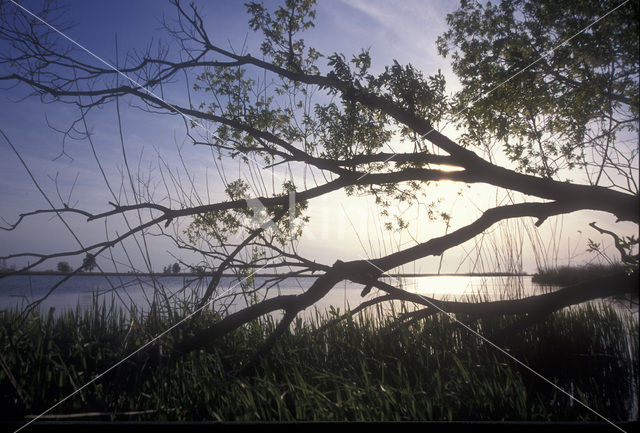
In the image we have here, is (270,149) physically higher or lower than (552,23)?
lower

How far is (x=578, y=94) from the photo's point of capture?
5.31 ft

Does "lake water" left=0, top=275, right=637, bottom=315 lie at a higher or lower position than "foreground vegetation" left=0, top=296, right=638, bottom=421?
higher

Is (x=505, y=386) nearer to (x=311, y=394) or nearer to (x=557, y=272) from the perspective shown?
(x=557, y=272)

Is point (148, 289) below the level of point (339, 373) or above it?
above

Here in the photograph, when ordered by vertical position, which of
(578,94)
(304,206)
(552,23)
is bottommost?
(304,206)

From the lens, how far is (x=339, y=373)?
1412 millimetres

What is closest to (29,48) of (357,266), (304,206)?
(304,206)

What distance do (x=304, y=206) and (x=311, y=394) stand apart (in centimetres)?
102

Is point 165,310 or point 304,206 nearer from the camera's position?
point 165,310

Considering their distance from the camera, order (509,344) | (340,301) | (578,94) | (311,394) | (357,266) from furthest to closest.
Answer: (340,301)
(357,266)
(578,94)
(509,344)
(311,394)

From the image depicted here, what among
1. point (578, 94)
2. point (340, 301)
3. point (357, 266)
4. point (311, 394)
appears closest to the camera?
point (311, 394)

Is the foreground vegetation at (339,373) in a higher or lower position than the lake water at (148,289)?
lower

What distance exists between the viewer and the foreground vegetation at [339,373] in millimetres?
1146

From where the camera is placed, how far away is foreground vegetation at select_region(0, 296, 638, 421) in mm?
1146
